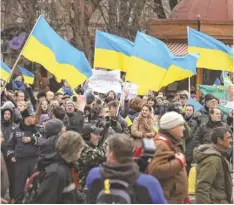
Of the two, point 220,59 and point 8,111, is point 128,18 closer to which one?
point 220,59

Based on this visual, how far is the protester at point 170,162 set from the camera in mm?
6938

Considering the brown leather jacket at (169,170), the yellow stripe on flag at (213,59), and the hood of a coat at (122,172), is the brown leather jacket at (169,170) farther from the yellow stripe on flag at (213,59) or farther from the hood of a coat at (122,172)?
the yellow stripe on flag at (213,59)

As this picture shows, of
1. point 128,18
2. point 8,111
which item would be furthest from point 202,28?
point 8,111

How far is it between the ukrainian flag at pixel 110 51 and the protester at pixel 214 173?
7.67m

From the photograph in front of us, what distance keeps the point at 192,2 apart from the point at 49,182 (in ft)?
93.9

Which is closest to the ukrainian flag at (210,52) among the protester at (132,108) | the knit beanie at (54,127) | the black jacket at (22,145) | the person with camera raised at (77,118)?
the protester at (132,108)

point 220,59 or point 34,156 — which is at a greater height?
point 220,59

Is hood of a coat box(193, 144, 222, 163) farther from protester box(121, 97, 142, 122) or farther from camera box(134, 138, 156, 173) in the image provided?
protester box(121, 97, 142, 122)

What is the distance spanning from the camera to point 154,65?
13.6m

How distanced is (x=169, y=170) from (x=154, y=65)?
676 cm

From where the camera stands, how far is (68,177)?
6.63 m

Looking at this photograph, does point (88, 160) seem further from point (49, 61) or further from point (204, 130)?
point (49, 61)

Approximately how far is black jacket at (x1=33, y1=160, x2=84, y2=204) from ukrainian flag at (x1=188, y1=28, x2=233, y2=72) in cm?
868

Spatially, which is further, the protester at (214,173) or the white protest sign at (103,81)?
the white protest sign at (103,81)
